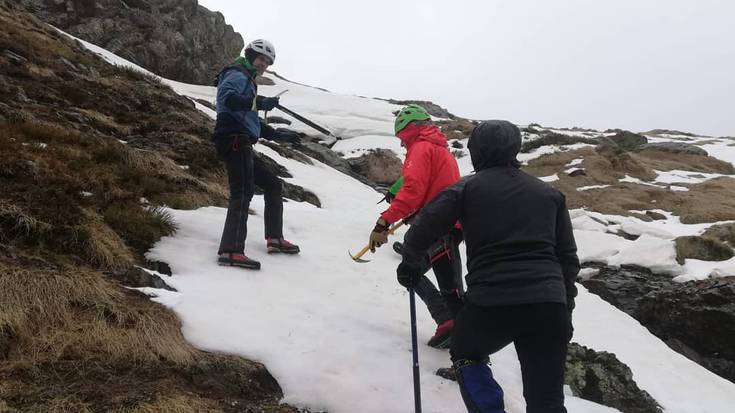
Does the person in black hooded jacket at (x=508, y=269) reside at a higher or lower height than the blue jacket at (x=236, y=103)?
lower

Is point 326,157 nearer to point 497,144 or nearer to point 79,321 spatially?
point 79,321

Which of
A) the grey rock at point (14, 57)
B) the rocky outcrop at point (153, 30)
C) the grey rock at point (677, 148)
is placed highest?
the rocky outcrop at point (153, 30)

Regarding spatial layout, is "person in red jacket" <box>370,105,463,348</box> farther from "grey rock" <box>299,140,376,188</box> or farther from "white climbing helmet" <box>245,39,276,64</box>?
"grey rock" <box>299,140,376,188</box>

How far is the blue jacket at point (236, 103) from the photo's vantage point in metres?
5.91

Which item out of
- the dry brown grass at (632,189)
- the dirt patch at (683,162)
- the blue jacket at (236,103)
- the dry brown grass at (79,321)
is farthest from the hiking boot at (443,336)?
the dirt patch at (683,162)

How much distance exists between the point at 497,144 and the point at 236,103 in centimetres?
351

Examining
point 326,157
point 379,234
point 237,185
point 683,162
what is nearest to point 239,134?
point 237,185

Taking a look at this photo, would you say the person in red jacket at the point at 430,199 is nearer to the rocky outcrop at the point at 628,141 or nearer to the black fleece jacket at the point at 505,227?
the black fleece jacket at the point at 505,227

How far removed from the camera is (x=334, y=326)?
4961mm

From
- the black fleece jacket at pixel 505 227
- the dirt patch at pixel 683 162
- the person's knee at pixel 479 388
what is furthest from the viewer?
the dirt patch at pixel 683 162

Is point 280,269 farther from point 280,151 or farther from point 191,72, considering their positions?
point 191,72

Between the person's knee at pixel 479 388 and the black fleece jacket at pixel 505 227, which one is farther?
the person's knee at pixel 479 388

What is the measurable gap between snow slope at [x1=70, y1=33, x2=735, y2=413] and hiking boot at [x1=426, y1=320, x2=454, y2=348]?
127mm

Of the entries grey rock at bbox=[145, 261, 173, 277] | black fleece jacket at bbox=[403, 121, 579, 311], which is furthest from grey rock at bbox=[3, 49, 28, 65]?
black fleece jacket at bbox=[403, 121, 579, 311]
